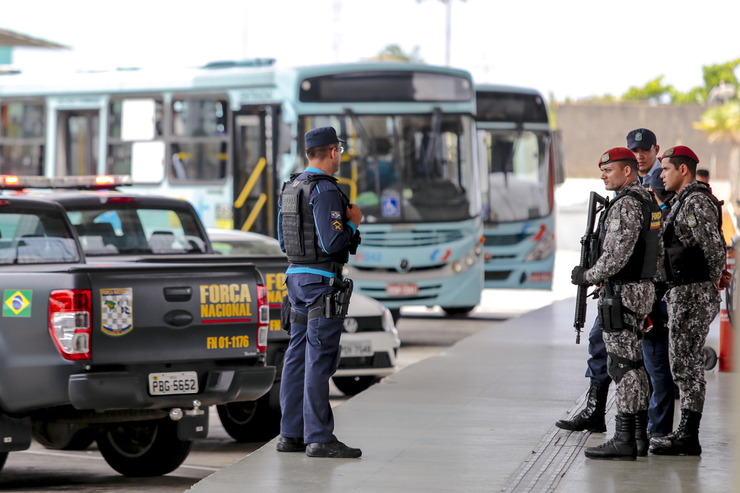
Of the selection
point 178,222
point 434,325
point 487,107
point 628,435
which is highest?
point 487,107

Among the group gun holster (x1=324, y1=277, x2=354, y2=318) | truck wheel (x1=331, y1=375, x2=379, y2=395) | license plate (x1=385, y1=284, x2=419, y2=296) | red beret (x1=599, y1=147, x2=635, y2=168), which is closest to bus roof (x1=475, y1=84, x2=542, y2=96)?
license plate (x1=385, y1=284, x2=419, y2=296)

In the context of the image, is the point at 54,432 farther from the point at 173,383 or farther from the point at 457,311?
the point at 457,311

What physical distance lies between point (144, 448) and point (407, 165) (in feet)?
25.8

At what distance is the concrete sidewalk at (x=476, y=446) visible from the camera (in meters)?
6.09

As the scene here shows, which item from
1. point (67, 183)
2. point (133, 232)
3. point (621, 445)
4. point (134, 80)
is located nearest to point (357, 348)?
point (133, 232)

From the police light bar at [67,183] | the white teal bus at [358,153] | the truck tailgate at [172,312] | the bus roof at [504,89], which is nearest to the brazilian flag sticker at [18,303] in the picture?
the truck tailgate at [172,312]

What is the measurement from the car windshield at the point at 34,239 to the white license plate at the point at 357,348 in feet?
10.1

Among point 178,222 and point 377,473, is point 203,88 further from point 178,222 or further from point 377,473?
point 377,473

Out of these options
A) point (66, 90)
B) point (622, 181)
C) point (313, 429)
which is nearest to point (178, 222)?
point (313, 429)

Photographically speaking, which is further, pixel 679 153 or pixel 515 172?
pixel 515 172

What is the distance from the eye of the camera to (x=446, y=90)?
49.0 feet

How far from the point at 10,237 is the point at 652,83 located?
109 meters

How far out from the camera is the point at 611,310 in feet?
20.8

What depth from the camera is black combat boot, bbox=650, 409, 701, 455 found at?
6.78 meters
